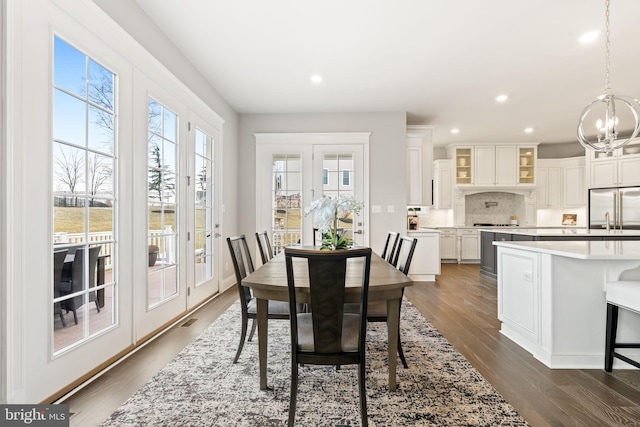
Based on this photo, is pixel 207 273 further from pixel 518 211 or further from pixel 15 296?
pixel 518 211

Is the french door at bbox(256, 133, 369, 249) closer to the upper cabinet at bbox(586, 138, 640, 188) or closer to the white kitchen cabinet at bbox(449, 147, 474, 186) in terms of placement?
the white kitchen cabinet at bbox(449, 147, 474, 186)

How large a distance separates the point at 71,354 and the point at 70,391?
21 centimetres

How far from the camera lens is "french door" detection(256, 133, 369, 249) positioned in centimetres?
551

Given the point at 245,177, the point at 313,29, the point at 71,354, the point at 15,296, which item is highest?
the point at 313,29

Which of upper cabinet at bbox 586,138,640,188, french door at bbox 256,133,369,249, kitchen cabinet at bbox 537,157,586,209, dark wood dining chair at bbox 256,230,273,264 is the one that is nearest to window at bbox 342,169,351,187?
french door at bbox 256,133,369,249

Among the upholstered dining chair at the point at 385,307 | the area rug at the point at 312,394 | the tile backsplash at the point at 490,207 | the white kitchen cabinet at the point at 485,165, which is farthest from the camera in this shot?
the tile backsplash at the point at 490,207

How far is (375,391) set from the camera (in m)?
2.03

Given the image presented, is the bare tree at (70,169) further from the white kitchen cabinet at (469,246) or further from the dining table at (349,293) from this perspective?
the white kitchen cabinet at (469,246)

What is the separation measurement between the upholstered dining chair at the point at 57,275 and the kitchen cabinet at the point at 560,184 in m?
8.83

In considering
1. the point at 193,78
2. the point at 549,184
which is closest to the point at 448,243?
the point at 549,184

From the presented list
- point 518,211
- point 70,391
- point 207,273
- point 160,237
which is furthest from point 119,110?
point 518,211

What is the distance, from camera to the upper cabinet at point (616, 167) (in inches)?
244

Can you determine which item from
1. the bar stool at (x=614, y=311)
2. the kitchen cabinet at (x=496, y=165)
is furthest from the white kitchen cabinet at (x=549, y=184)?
the bar stool at (x=614, y=311)

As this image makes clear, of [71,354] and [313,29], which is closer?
[71,354]
